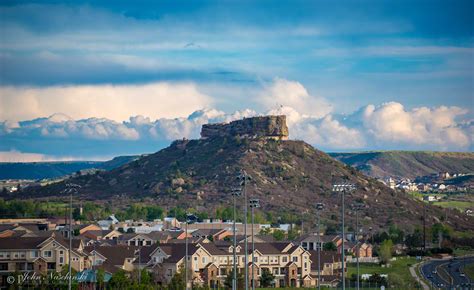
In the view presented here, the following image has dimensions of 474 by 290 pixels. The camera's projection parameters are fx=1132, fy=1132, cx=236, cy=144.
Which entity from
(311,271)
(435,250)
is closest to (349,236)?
(435,250)

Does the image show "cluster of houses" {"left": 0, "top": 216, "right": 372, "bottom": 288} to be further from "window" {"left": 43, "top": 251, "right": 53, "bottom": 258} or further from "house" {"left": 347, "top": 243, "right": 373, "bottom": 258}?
"house" {"left": 347, "top": 243, "right": 373, "bottom": 258}

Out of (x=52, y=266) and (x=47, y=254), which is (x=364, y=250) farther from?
(x=47, y=254)

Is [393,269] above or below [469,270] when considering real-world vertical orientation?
above

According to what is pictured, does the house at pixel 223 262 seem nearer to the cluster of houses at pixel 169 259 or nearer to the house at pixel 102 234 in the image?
the cluster of houses at pixel 169 259

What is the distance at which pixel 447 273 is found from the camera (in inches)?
5448

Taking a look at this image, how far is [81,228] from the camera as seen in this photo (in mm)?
177375

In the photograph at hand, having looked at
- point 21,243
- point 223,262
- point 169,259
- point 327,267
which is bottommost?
point 327,267

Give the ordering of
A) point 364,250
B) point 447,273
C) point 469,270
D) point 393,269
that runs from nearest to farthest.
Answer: point 447,273, point 469,270, point 393,269, point 364,250

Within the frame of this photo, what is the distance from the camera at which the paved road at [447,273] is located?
122856mm

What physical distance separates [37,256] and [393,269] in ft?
149

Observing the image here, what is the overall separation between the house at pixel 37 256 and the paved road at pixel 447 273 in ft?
132

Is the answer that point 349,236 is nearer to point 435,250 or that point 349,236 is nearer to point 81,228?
point 435,250

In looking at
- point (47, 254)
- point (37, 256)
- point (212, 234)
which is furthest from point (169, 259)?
point (212, 234)

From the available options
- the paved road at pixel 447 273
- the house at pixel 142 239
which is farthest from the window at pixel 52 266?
the paved road at pixel 447 273
